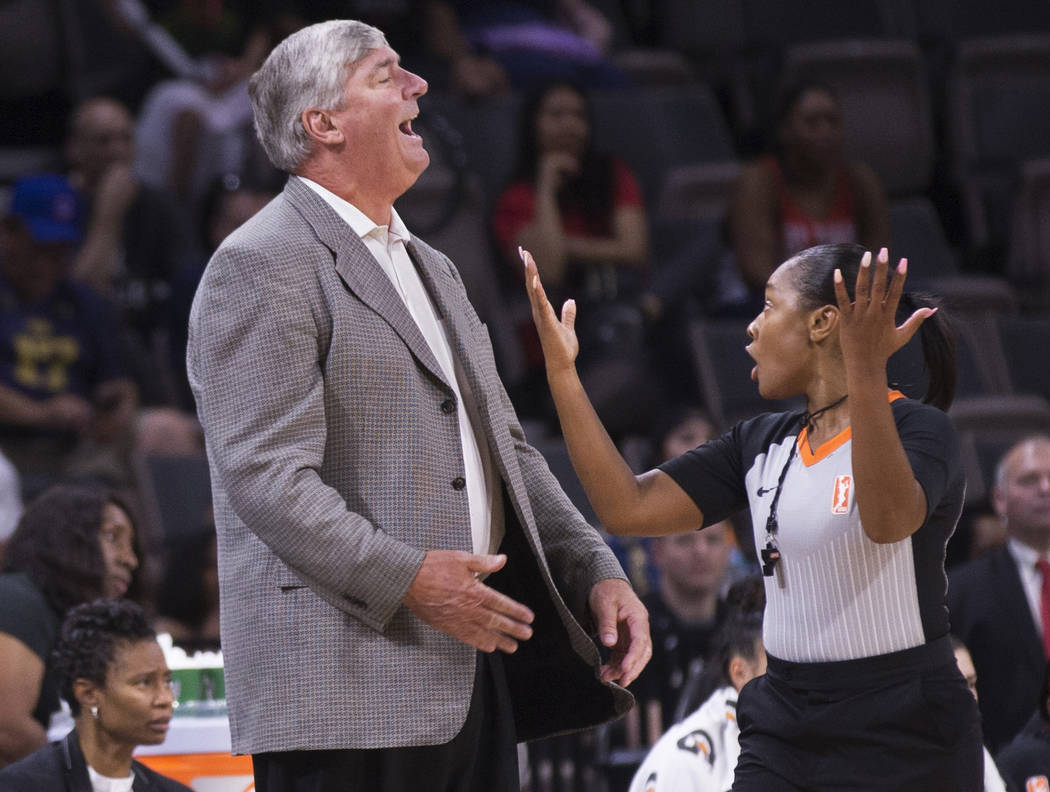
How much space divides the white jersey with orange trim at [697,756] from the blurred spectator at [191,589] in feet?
6.17

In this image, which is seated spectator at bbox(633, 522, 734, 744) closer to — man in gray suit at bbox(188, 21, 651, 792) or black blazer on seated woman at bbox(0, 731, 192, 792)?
black blazer on seated woman at bbox(0, 731, 192, 792)

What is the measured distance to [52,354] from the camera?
19.7 ft

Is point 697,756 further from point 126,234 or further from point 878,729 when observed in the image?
point 126,234

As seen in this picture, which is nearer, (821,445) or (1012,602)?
(821,445)

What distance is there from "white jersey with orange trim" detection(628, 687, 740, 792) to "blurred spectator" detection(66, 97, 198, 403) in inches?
130

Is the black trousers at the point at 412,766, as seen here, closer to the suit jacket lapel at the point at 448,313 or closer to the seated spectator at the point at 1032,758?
the suit jacket lapel at the point at 448,313

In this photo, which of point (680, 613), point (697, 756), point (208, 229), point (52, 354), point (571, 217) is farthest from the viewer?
point (571, 217)

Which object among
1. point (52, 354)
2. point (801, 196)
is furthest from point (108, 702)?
point (801, 196)

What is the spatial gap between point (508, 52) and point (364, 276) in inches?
215

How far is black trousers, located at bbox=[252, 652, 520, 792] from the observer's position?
87.4 inches

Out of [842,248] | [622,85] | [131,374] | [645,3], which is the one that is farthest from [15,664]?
[645,3]

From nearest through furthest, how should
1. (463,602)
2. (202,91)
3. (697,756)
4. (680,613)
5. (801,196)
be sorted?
(463,602) < (697,756) < (680,613) < (801,196) < (202,91)

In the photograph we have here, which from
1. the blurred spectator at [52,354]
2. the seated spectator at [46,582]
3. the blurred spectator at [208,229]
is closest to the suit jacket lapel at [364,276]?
the seated spectator at [46,582]

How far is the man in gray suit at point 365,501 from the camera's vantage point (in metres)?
2.17
